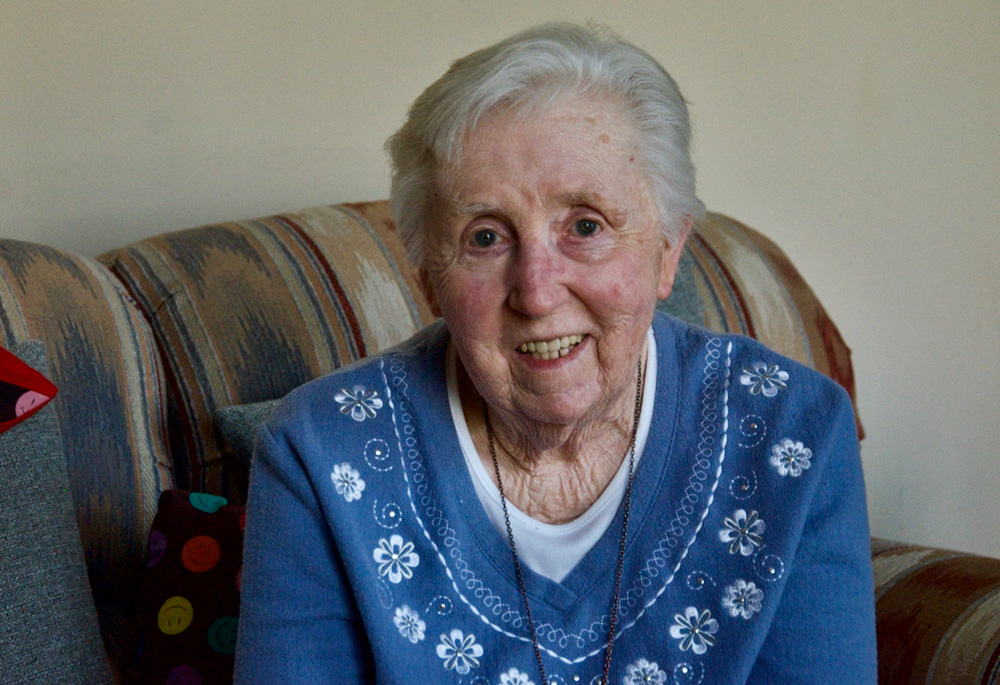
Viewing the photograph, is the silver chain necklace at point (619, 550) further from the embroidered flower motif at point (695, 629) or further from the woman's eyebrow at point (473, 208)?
the woman's eyebrow at point (473, 208)

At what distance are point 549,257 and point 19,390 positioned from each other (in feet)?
2.42

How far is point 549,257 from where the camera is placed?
113 centimetres

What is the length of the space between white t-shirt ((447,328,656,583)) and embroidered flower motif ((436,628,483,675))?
11 centimetres

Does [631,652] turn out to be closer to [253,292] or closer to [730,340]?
[730,340]

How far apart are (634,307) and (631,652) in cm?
40

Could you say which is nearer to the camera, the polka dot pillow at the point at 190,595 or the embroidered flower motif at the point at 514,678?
the embroidered flower motif at the point at 514,678

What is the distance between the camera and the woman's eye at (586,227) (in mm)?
1137

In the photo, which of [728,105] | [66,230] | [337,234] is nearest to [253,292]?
[337,234]

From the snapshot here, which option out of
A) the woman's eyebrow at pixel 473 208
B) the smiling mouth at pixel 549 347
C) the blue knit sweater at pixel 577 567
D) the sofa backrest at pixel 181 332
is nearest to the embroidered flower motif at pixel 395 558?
the blue knit sweater at pixel 577 567

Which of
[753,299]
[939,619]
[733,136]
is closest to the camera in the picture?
[939,619]

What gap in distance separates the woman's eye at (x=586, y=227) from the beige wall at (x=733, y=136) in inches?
46.3

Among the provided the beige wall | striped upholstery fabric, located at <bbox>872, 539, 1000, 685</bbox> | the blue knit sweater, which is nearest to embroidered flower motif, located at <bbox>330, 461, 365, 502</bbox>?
the blue knit sweater

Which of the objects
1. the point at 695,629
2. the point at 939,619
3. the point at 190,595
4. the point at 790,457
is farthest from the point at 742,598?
the point at 190,595

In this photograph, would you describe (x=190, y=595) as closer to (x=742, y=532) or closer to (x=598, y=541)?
(x=598, y=541)
